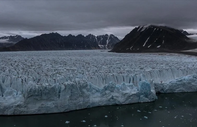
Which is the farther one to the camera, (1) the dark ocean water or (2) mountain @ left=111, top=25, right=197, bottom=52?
(2) mountain @ left=111, top=25, right=197, bottom=52

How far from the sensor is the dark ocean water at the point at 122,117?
31.9 feet

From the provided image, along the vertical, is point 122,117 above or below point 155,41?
below

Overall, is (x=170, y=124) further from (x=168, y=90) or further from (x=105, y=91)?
(x=168, y=90)

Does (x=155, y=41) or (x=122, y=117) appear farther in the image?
(x=155, y=41)

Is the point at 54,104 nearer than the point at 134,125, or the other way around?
the point at 134,125

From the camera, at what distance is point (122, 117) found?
1077 cm

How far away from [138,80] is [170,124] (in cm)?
517

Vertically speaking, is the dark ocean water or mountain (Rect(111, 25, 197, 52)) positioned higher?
mountain (Rect(111, 25, 197, 52))

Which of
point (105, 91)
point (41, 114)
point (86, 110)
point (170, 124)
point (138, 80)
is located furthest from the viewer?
point (138, 80)

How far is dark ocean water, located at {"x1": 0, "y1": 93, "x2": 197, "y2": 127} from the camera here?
31.9ft

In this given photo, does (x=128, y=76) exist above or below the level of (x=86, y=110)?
above

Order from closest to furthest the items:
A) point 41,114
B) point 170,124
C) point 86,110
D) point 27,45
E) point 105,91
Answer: point 170,124 < point 41,114 < point 86,110 < point 105,91 < point 27,45

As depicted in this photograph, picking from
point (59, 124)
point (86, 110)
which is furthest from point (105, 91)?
point (59, 124)

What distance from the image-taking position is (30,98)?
35.7 feet
